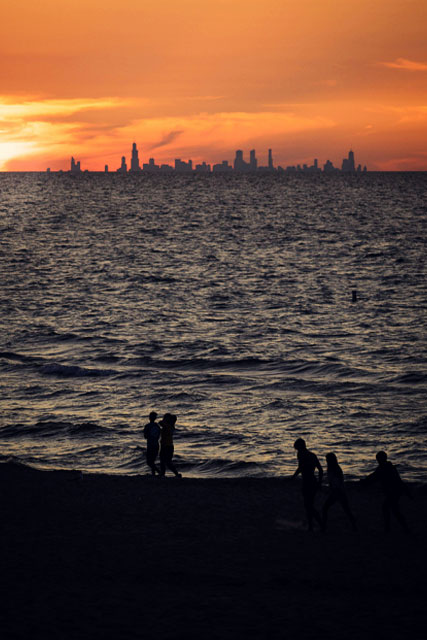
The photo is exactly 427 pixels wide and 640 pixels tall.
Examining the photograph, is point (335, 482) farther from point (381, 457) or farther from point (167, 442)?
point (167, 442)

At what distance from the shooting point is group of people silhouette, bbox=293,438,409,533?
50.3 feet

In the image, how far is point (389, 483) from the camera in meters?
15.5

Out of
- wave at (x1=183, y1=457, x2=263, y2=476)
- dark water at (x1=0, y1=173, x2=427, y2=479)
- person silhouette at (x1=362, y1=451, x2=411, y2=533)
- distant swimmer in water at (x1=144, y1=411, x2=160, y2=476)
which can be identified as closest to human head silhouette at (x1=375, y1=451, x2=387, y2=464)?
person silhouette at (x1=362, y1=451, x2=411, y2=533)

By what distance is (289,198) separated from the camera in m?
185

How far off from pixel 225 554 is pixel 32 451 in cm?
Answer: 1091

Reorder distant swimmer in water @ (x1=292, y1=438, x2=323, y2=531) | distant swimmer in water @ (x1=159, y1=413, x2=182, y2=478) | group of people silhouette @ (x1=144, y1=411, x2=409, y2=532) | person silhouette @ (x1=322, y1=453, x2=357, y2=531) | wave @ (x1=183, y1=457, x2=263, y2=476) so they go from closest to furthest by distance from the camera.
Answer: person silhouette @ (x1=322, y1=453, x2=357, y2=531) < group of people silhouette @ (x1=144, y1=411, x2=409, y2=532) < distant swimmer in water @ (x1=292, y1=438, x2=323, y2=531) < distant swimmer in water @ (x1=159, y1=413, x2=182, y2=478) < wave @ (x1=183, y1=457, x2=263, y2=476)

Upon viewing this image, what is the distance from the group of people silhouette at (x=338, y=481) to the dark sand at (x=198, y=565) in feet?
1.49

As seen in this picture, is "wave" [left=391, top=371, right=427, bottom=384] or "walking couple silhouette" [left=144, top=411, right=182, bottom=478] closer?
"walking couple silhouette" [left=144, top=411, right=182, bottom=478]

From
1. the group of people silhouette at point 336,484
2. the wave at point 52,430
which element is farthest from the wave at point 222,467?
the group of people silhouette at point 336,484

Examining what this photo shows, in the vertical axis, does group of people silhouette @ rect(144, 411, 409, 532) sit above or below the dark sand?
above

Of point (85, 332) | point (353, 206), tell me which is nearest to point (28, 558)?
point (85, 332)

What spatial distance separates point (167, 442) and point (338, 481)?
5810mm

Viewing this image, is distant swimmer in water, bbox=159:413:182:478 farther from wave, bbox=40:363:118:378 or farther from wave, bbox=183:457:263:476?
wave, bbox=40:363:118:378

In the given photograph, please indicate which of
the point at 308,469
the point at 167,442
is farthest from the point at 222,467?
the point at 308,469
